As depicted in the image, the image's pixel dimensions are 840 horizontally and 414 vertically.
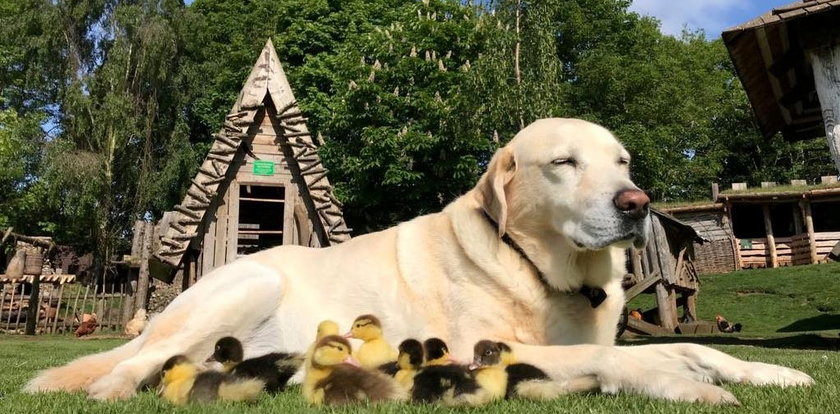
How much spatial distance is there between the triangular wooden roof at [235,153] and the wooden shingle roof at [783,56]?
8.20 m

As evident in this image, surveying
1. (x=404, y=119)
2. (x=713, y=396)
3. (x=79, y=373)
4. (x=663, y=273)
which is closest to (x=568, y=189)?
(x=713, y=396)

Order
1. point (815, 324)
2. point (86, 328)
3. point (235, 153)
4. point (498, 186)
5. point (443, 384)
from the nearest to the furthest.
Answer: point (443, 384) < point (498, 186) < point (235, 153) < point (815, 324) < point (86, 328)

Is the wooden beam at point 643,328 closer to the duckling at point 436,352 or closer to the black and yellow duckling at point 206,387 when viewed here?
the duckling at point 436,352

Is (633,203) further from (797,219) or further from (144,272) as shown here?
(797,219)

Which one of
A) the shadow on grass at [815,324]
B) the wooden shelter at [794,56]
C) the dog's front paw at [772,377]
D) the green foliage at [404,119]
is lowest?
the shadow on grass at [815,324]

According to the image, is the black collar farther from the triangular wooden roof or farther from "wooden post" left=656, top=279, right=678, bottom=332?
"wooden post" left=656, top=279, right=678, bottom=332

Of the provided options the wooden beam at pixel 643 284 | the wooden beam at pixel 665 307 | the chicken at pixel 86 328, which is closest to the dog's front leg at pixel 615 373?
the wooden beam at pixel 643 284

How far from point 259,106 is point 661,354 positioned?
39.6 ft

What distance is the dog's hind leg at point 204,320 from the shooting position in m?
3.61

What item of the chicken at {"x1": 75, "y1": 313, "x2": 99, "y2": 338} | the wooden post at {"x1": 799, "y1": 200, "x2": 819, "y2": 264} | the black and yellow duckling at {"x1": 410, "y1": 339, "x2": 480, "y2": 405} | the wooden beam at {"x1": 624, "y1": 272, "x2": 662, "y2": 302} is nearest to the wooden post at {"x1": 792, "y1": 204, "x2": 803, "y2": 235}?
the wooden post at {"x1": 799, "y1": 200, "x2": 819, "y2": 264}

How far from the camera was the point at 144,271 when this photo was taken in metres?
19.2

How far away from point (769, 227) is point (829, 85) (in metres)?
29.4

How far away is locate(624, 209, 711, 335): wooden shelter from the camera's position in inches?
640

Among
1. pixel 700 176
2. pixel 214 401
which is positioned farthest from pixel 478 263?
pixel 700 176
